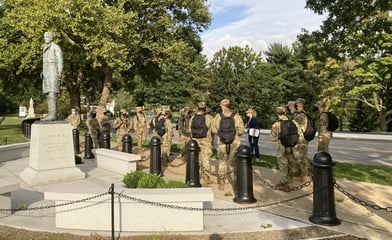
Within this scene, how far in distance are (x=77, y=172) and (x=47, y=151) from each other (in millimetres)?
1001

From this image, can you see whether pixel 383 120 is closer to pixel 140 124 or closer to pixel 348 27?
pixel 348 27

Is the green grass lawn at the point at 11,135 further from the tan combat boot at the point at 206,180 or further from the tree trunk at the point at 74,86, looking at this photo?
the tan combat boot at the point at 206,180

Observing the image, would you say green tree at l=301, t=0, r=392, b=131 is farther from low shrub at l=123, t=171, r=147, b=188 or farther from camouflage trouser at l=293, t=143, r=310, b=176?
low shrub at l=123, t=171, r=147, b=188

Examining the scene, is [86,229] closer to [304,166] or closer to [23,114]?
[304,166]

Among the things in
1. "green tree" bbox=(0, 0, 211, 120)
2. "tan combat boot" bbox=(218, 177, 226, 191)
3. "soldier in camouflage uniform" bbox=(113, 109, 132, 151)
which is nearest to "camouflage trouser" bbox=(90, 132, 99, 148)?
"soldier in camouflage uniform" bbox=(113, 109, 132, 151)

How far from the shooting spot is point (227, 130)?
8656 mm

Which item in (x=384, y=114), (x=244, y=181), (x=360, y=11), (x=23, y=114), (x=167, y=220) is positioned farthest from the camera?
(x=23, y=114)

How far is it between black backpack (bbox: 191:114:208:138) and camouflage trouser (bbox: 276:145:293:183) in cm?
189

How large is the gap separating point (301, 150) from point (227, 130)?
6.75 feet

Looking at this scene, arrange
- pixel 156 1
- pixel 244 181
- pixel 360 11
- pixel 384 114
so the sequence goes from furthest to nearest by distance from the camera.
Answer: pixel 384 114 → pixel 156 1 → pixel 360 11 → pixel 244 181

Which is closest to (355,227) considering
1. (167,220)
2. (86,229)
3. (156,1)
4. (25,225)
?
(167,220)

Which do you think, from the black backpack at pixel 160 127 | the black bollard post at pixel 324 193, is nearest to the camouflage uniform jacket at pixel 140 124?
the black backpack at pixel 160 127

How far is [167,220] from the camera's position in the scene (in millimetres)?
5793

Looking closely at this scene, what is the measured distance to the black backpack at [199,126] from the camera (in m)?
9.25
